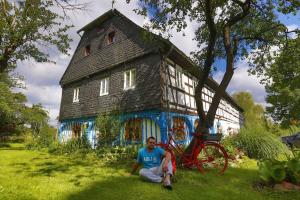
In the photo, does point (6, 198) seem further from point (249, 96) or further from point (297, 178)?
point (249, 96)

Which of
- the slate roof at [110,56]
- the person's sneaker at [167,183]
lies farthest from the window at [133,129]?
the person's sneaker at [167,183]

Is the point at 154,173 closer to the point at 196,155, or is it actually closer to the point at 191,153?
the point at 196,155

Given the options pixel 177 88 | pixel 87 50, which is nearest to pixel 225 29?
pixel 177 88

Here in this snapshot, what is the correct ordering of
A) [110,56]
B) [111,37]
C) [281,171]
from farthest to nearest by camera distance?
[111,37] < [110,56] < [281,171]

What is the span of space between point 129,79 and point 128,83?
233 mm

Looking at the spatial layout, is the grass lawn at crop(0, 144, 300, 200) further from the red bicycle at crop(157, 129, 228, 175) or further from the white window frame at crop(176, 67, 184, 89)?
the white window frame at crop(176, 67, 184, 89)

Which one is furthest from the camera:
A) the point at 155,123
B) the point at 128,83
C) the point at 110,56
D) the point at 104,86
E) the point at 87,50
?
the point at 87,50

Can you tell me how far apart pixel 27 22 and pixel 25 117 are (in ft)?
34.5

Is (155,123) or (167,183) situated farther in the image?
(155,123)

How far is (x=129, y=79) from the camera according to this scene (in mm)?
13828

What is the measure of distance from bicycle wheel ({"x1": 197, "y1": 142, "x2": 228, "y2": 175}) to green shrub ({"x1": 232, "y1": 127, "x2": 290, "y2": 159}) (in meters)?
2.36

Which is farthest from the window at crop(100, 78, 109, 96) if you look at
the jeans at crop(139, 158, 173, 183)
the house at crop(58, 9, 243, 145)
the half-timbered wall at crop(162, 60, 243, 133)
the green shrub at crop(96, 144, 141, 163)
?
the jeans at crop(139, 158, 173, 183)

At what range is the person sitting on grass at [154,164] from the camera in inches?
236

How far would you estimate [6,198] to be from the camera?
461cm
